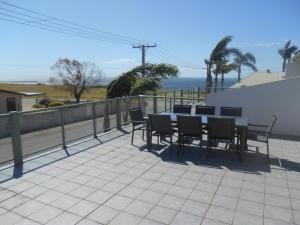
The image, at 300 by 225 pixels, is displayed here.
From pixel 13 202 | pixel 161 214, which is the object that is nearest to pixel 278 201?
pixel 161 214

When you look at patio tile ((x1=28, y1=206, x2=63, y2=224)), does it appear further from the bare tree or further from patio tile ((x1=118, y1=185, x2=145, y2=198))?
the bare tree

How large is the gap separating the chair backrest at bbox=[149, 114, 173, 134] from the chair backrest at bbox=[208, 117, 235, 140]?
925 millimetres

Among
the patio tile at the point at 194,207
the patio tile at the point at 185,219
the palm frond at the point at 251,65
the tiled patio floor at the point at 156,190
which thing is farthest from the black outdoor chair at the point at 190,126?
the palm frond at the point at 251,65

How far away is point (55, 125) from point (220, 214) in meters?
4.23

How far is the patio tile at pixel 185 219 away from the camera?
132 inches

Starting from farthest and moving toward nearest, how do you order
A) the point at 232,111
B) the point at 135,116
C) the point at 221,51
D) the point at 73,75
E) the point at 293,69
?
the point at 73,75 → the point at 221,51 → the point at 293,69 → the point at 135,116 → the point at 232,111

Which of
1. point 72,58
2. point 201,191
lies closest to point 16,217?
point 201,191

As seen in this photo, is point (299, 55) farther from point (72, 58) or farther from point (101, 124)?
point (72, 58)

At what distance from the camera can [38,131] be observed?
231 inches

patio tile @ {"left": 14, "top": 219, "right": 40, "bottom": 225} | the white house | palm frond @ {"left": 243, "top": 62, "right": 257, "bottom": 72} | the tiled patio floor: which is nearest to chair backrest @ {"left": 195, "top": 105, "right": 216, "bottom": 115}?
the tiled patio floor

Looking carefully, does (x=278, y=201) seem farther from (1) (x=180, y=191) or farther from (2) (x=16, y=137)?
(2) (x=16, y=137)

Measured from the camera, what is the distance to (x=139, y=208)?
373cm

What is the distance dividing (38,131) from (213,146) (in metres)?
4.03

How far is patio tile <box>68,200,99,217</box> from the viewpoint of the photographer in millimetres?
3631
